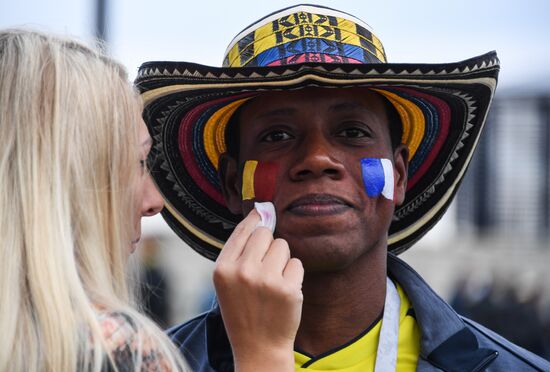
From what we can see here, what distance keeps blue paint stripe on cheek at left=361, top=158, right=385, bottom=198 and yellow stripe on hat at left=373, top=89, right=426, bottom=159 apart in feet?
0.82

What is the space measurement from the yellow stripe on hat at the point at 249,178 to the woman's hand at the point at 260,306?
63 cm

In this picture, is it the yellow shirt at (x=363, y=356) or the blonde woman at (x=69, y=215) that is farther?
the yellow shirt at (x=363, y=356)

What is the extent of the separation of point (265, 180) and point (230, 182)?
340 millimetres

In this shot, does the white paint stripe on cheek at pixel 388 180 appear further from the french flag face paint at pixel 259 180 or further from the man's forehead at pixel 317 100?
the french flag face paint at pixel 259 180

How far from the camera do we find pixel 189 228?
3482 mm

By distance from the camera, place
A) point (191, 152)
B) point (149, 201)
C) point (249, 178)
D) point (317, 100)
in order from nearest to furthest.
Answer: point (149, 201)
point (317, 100)
point (249, 178)
point (191, 152)

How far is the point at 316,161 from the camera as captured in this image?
2.78 meters

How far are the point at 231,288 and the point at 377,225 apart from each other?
73cm

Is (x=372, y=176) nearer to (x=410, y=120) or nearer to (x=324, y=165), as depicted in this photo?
(x=324, y=165)

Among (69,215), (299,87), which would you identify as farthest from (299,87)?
(69,215)

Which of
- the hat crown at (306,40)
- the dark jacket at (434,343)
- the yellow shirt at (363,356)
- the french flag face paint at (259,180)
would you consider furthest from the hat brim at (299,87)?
the yellow shirt at (363,356)

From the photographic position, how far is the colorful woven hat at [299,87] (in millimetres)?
2721

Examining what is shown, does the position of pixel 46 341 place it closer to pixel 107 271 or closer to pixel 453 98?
pixel 107 271

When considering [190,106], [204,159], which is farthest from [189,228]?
[190,106]
